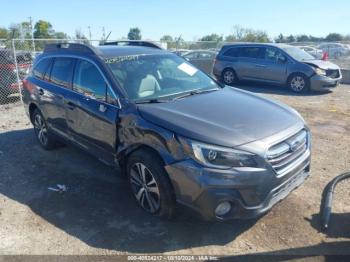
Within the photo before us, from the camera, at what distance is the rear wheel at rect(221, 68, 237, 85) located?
45.5 feet

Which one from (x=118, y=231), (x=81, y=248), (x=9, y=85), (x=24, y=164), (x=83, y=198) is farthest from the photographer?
(x=9, y=85)

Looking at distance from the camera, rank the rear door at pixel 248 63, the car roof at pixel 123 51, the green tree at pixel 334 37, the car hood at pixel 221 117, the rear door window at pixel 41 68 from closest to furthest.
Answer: the car hood at pixel 221 117 → the car roof at pixel 123 51 → the rear door window at pixel 41 68 → the rear door at pixel 248 63 → the green tree at pixel 334 37

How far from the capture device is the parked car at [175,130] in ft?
10.8

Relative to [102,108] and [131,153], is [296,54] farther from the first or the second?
[131,153]

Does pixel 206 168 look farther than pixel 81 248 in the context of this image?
No

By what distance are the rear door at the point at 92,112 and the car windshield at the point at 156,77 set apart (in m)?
0.23

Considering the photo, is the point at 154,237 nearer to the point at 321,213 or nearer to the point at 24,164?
the point at 321,213

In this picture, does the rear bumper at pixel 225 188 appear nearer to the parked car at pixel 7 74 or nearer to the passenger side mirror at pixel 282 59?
the parked car at pixel 7 74

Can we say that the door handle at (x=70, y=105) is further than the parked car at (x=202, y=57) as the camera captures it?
No

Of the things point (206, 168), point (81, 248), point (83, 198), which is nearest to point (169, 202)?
point (206, 168)

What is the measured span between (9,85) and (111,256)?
827 cm

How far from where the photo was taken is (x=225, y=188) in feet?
10.7

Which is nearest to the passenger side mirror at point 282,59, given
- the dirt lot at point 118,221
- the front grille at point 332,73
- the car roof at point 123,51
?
the front grille at point 332,73

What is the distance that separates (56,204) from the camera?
174 inches
